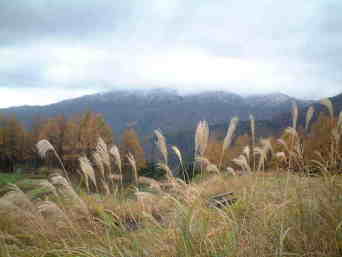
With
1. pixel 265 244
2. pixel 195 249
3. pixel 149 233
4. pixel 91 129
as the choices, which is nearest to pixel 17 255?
pixel 149 233

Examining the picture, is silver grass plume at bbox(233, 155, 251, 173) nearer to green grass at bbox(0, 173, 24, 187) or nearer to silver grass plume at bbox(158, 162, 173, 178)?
silver grass plume at bbox(158, 162, 173, 178)

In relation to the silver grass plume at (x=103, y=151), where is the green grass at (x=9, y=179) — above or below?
below

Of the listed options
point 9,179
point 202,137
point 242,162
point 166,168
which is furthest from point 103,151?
point 9,179

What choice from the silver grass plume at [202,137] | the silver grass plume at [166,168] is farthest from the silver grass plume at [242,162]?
the silver grass plume at [166,168]

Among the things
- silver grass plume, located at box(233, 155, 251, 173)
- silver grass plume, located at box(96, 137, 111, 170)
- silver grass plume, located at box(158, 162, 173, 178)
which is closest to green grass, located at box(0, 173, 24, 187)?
silver grass plume, located at box(96, 137, 111, 170)

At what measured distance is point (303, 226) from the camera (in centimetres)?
229

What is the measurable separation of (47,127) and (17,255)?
4232 cm

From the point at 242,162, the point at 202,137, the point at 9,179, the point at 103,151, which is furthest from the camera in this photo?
the point at 9,179

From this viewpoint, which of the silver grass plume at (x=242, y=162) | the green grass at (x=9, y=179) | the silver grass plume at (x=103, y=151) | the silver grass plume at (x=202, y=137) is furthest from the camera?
the green grass at (x=9, y=179)

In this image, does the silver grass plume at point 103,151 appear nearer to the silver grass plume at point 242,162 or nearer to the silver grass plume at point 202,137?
the silver grass plume at point 202,137

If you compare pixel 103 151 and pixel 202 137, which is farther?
pixel 103 151

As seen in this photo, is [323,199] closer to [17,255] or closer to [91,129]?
[17,255]

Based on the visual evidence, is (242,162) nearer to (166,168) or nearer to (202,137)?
(202,137)

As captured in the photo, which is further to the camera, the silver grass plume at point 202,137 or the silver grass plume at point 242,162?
the silver grass plume at point 242,162
